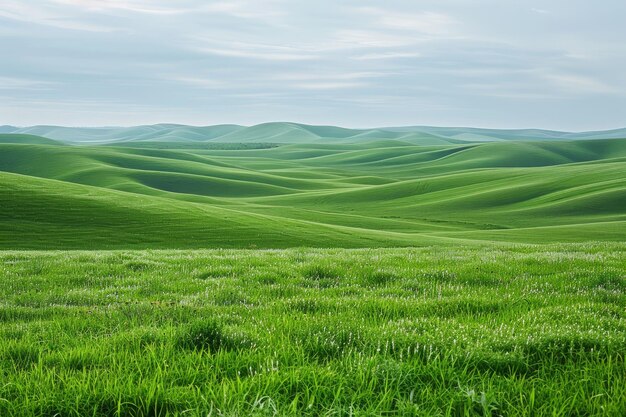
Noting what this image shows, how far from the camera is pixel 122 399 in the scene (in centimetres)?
464

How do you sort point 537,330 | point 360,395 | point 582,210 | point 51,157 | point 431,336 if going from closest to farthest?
point 360,395, point 431,336, point 537,330, point 582,210, point 51,157

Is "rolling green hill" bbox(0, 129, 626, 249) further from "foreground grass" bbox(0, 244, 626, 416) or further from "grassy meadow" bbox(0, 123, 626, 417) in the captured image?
"foreground grass" bbox(0, 244, 626, 416)

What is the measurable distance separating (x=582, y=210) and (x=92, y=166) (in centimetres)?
13377

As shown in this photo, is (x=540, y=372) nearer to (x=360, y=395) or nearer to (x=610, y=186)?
(x=360, y=395)

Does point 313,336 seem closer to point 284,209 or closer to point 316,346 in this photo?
point 316,346

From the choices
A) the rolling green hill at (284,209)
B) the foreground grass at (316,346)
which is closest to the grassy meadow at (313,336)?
the foreground grass at (316,346)

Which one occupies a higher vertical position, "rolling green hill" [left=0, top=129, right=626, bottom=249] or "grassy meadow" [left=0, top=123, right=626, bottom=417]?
"grassy meadow" [left=0, top=123, right=626, bottom=417]

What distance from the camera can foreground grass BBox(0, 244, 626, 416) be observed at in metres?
4.62

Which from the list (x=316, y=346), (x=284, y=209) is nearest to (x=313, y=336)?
(x=316, y=346)

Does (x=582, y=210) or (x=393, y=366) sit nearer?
(x=393, y=366)

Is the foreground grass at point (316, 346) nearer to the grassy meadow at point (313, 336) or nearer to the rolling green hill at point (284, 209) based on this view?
the grassy meadow at point (313, 336)

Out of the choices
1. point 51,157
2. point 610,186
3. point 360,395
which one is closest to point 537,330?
point 360,395

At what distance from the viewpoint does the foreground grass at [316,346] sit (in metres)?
4.62

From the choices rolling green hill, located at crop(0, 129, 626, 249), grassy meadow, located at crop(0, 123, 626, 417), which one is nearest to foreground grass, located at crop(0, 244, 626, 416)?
grassy meadow, located at crop(0, 123, 626, 417)
